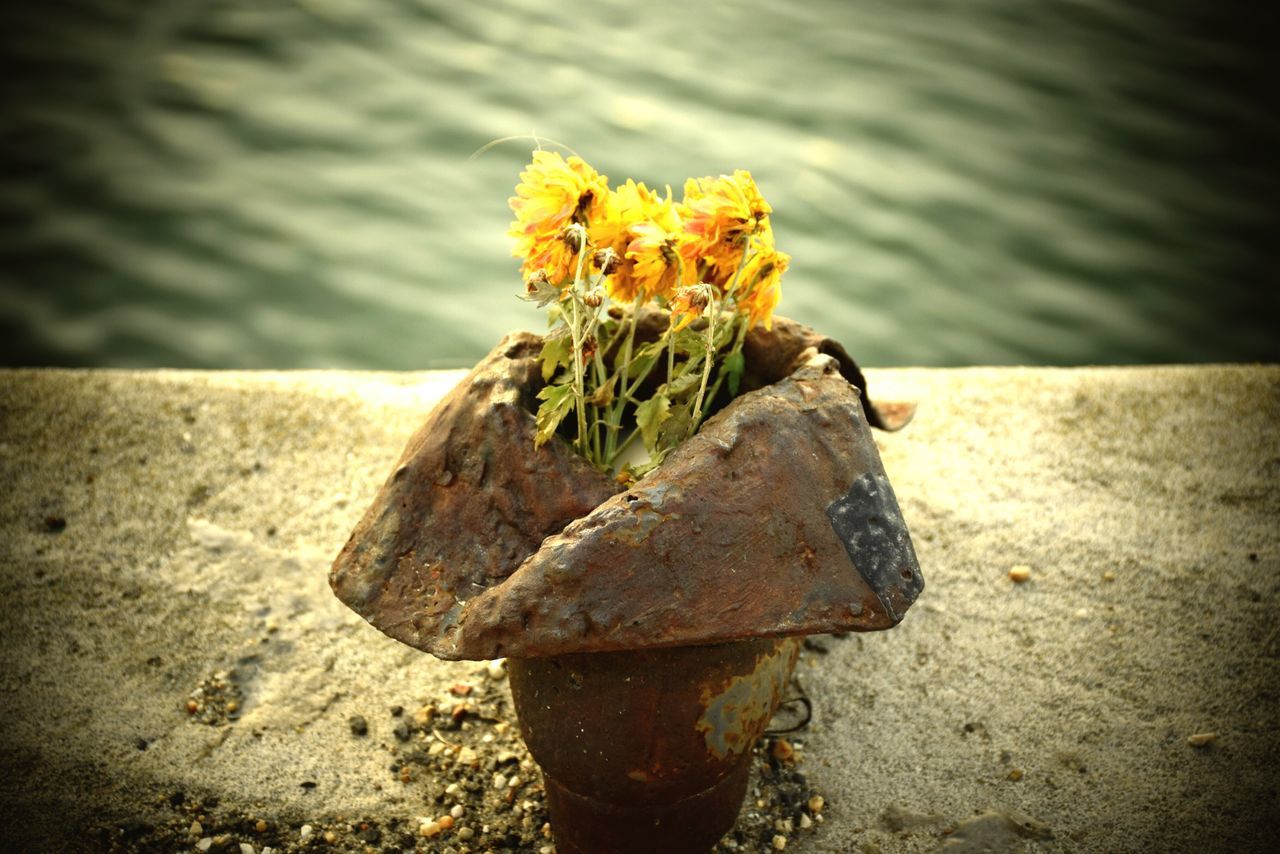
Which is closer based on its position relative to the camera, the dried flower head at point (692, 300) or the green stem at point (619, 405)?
the dried flower head at point (692, 300)

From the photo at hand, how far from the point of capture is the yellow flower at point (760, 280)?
1.81 meters

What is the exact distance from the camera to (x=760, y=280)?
6.02 feet

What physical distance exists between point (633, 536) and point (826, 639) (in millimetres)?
1228

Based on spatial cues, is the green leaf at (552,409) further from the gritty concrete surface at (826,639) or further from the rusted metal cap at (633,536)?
the gritty concrete surface at (826,639)

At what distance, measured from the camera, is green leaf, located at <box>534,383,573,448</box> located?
5.81 ft

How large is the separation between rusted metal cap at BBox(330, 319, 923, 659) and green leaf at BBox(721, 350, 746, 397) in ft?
0.48

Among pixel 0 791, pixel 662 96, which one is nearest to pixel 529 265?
pixel 0 791

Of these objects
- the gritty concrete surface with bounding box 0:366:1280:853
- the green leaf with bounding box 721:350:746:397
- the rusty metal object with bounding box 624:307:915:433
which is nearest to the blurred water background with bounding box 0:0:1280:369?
the gritty concrete surface with bounding box 0:366:1280:853

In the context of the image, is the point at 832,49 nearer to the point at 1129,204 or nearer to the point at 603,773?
the point at 1129,204

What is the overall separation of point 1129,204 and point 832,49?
2076mm

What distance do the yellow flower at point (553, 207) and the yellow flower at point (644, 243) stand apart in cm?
5

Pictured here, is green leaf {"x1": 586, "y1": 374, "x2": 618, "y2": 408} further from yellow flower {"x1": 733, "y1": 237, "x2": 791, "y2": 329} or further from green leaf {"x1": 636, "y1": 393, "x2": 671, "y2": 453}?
yellow flower {"x1": 733, "y1": 237, "x2": 791, "y2": 329}

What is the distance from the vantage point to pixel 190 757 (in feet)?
7.68

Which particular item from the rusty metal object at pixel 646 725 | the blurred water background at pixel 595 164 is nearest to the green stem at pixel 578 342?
the rusty metal object at pixel 646 725
